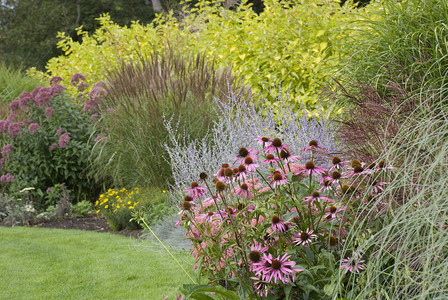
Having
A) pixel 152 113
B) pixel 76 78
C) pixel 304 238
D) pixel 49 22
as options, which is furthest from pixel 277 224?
pixel 49 22

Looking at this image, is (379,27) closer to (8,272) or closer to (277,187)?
(277,187)

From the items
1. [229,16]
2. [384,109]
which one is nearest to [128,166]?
[229,16]

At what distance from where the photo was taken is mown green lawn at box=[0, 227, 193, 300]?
144 inches

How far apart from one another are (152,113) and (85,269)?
219 centimetres

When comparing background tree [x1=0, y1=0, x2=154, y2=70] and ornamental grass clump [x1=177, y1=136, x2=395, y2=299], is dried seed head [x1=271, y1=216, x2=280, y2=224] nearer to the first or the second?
ornamental grass clump [x1=177, y1=136, x2=395, y2=299]

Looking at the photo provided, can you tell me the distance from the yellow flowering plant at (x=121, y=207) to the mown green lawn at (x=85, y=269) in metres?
0.34

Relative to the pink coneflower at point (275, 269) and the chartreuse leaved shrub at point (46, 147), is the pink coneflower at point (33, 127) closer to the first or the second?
the chartreuse leaved shrub at point (46, 147)

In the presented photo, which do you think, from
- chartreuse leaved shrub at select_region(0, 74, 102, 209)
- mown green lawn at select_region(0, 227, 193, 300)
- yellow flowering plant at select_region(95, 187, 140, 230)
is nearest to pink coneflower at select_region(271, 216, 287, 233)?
mown green lawn at select_region(0, 227, 193, 300)

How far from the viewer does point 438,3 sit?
148 inches

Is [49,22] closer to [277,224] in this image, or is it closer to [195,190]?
[195,190]

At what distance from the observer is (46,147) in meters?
7.20

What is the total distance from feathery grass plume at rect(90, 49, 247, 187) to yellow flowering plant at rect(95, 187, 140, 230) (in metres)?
0.24

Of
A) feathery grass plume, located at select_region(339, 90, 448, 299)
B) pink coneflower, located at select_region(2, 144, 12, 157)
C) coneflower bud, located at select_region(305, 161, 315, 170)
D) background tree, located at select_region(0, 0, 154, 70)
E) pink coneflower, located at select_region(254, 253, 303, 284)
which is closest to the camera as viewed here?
feathery grass plume, located at select_region(339, 90, 448, 299)

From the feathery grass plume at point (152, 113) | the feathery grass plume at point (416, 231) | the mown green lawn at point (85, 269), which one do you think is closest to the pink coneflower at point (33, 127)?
the feathery grass plume at point (152, 113)
